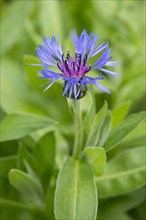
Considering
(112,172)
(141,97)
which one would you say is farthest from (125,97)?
(112,172)

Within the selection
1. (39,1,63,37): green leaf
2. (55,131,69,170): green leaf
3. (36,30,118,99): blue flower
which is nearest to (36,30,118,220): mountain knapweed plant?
(36,30,118,99): blue flower

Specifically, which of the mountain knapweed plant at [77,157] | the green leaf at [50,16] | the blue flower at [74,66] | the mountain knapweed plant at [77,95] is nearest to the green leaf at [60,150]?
the mountain knapweed plant at [77,157]

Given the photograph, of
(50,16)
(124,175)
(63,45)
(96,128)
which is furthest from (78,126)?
(50,16)

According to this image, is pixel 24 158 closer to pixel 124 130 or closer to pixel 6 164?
pixel 6 164

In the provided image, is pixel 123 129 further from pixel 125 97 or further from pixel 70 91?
pixel 125 97

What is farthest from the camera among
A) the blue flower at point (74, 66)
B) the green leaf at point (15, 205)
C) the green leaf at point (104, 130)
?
the green leaf at point (15, 205)

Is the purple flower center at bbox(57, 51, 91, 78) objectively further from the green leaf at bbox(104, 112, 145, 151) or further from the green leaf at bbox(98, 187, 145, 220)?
the green leaf at bbox(98, 187, 145, 220)

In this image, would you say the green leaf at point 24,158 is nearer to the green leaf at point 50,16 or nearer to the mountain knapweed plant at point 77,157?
the mountain knapweed plant at point 77,157
